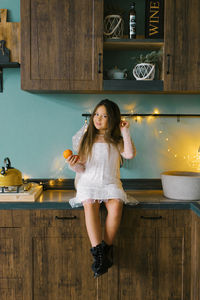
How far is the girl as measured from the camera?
74.3 inches

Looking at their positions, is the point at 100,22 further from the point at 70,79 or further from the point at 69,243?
the point at 69,243

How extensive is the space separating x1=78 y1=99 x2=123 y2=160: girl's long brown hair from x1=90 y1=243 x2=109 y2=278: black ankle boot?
596 mm

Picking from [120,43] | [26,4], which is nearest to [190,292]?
[120,43]

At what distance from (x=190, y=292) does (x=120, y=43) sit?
172cm

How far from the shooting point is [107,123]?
6.83ft

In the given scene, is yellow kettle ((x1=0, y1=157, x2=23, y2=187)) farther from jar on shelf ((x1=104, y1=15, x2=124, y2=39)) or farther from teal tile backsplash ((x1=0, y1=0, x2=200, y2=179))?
jar on shelf ((x1=104, y1=15, x2=124, y2=39))

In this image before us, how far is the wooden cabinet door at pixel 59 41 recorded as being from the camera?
209 centimetres

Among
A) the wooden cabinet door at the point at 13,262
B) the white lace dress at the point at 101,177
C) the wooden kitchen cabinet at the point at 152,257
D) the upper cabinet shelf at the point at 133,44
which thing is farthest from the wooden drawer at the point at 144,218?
the upper cabinet shelf at the point at 133,44

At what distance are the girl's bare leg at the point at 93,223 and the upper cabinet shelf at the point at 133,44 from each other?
1.10m

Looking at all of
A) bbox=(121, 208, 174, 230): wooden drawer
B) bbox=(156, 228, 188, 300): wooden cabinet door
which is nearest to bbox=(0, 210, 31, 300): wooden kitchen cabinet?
bbox=(121, 208, 174, 230): wooden drawer

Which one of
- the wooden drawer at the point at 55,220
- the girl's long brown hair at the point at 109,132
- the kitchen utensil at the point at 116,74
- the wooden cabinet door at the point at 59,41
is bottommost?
the wooden drawer at the point at 55,220

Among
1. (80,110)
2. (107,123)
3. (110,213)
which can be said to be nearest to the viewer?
(110,213)

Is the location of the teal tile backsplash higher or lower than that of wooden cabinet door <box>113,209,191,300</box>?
higher

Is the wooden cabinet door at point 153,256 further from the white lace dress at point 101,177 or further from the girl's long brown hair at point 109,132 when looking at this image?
the girl's long brown hair at point 109,132
